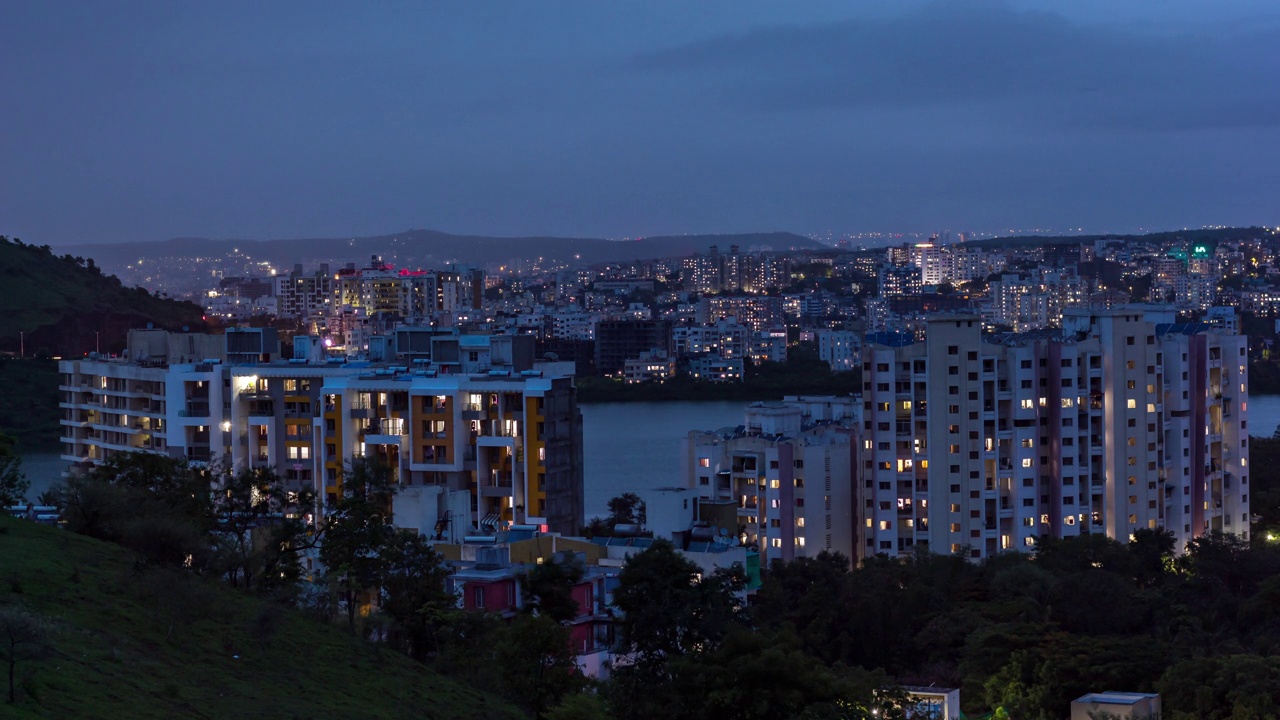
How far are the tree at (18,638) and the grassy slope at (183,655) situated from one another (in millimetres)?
74

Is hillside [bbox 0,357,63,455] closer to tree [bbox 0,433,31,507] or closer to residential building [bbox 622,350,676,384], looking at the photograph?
residential building [bbox 622,350,676,384]

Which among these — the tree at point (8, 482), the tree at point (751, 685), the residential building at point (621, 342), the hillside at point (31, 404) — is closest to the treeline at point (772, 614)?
the tree at point (751, 685)

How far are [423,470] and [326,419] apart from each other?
891 mm

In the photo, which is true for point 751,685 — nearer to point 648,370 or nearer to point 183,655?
point 183,655

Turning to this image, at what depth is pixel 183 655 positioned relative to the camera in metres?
5.01

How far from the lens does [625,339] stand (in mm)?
32688

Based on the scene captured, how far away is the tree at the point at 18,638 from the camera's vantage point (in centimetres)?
396

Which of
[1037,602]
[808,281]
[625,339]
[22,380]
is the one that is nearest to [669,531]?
[1037,602]

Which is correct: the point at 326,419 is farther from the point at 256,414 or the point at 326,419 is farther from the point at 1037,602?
the point at 1037,602

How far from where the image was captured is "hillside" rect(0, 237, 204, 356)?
81.3 ft

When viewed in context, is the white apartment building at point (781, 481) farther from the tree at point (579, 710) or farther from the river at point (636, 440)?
the tree at point (579, 710)

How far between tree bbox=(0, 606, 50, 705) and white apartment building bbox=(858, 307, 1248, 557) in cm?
846

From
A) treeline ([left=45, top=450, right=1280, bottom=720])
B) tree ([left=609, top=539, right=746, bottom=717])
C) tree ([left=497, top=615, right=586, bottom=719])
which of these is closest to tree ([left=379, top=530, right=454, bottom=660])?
treeline ([left=45, top=450, right=1280, bottom=720])

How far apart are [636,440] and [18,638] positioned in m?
17.4
